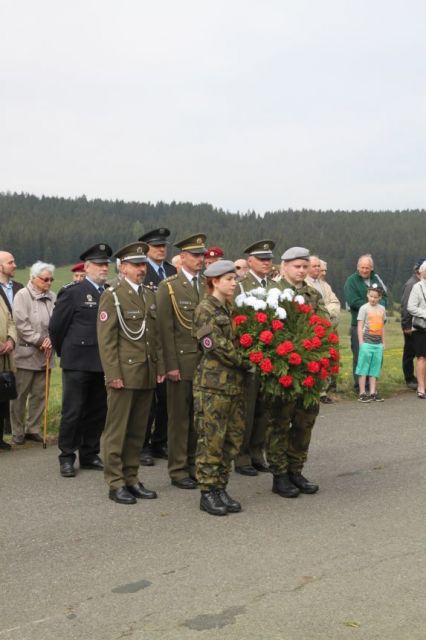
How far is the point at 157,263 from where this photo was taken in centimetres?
954

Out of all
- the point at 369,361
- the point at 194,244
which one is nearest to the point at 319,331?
the point at 194,244

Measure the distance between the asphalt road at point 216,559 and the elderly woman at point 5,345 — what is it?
29.5 inches

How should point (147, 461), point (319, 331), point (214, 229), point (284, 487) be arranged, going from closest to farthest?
point (319, 331) → point (284, 487) → point (147, 461) → point (214, 229)

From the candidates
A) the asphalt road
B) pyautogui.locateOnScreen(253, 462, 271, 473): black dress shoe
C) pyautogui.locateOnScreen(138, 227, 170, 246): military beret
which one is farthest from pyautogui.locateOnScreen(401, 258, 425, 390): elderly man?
pyautogui.locateOnScreen(253, 462, 271, 473): black dress shoe

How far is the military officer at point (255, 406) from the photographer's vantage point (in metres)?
8.53

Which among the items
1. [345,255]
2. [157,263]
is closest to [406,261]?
[345,255]

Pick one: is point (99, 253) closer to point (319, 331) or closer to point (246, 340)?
point (246, 340)

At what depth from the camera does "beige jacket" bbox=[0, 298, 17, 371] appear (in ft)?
30.9

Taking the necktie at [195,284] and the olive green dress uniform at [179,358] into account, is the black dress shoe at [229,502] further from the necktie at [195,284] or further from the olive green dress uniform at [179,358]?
the necktie at [195,284]

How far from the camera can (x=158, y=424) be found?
9156 mm

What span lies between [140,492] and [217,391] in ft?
3.93

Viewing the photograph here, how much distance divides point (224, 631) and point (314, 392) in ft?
9.81

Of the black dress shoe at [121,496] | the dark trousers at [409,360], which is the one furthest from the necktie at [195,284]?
the dark trousers at [409,360]

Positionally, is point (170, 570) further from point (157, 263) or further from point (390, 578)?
point (157, 263)
